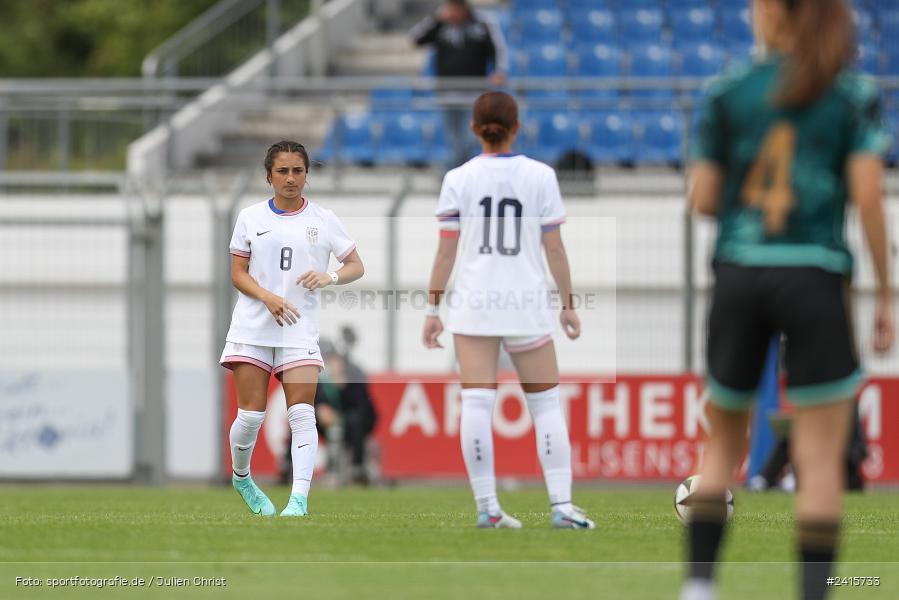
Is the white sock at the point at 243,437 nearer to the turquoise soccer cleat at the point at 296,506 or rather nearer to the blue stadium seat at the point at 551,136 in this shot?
the turquoise soccer cleat at the point at 296,506

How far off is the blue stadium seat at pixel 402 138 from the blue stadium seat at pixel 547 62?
3100 millimetres

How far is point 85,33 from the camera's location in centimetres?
4244

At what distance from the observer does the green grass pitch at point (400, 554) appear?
6.20m

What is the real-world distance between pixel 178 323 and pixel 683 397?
5.35 metres

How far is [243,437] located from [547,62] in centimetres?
1446

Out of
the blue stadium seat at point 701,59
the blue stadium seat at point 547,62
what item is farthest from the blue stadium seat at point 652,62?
the blue stadium seat at point 547,62

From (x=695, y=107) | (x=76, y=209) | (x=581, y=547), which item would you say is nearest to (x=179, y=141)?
(x=76, y=209)

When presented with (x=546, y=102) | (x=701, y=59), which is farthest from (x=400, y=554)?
(x=701, y=59)

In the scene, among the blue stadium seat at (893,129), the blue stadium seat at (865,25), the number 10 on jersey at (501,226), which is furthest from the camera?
the blue stadium seat at (865,25)

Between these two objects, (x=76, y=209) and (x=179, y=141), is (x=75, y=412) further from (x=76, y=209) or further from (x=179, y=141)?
(x=179, y=141)

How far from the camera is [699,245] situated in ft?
57.8

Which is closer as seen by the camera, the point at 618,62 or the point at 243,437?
the point at 243,437

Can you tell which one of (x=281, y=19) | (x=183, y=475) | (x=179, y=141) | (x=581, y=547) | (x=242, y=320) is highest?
(x=281, y=19)

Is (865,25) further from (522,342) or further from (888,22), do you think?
(522,342)
